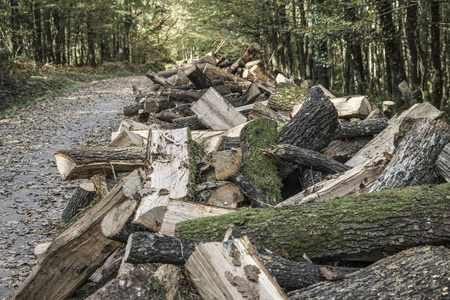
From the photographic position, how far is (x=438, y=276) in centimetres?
247

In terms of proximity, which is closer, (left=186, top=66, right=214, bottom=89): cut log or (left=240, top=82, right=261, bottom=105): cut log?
(left=240, top=82, right=261, bottom=105): cut log

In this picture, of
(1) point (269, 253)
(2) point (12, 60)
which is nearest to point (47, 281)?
(1) point (269, 253)

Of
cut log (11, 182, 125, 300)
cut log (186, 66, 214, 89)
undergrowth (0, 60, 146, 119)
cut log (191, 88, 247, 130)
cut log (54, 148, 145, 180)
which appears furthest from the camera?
undergrowth (0, 60, 146, 119)

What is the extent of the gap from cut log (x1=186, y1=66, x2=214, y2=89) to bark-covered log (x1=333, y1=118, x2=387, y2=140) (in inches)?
194

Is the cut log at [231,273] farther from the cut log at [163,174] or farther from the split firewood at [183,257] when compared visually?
the cut log at [163,174]

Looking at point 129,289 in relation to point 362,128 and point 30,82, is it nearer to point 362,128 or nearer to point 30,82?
point 362,128

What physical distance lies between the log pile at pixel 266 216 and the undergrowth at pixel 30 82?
11.7 meters

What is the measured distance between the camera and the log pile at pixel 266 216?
8.27ft

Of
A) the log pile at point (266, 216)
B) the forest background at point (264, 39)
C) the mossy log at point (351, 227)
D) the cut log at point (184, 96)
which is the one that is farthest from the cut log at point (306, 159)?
the forest background at point (264, 39)

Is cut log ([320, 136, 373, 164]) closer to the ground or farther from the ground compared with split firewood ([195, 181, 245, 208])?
farther from the ground

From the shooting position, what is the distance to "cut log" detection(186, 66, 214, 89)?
9.43 m

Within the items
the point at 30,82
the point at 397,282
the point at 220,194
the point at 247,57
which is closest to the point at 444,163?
the point at 397,282

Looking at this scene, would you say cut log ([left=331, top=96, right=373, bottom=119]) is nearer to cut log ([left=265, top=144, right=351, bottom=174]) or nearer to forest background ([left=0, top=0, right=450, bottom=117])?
cut log ([left=265, top=144, right=351, bottom=174])

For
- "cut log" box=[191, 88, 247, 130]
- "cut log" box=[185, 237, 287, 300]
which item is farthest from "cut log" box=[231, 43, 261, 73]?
"cut log" box=[185, 237, 287, 300]
